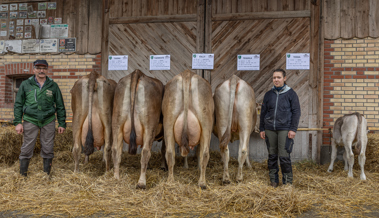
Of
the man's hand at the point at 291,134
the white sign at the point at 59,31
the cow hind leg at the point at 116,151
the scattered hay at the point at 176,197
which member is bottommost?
the scattered hay at the point at 176,197

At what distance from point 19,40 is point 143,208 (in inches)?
267

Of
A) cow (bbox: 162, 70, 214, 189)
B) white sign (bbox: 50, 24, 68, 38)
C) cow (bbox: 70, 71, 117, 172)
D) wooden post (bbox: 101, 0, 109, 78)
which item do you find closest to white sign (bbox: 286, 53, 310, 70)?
cow (bbox: 162, 70, 214, 189)

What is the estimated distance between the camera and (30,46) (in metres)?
7.63

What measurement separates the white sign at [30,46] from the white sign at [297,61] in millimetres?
6785

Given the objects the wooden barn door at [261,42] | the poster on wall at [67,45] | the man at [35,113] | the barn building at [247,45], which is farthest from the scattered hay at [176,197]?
the poster on wall at [67,45]

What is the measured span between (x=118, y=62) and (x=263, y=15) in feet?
13.1

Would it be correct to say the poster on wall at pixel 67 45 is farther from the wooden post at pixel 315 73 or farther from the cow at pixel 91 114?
the wooden post at pixel 315 73

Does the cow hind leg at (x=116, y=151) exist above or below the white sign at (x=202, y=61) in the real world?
below

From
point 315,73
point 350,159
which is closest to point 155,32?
point 315,73

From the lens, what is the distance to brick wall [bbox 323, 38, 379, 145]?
652cm

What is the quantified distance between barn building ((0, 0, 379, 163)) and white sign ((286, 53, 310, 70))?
4.3 inches

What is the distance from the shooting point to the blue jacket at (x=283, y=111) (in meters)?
4.41

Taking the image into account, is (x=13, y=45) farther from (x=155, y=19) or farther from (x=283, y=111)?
(x=283, y=111)

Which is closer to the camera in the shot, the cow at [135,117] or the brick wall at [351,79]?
the cow at [135,117]
